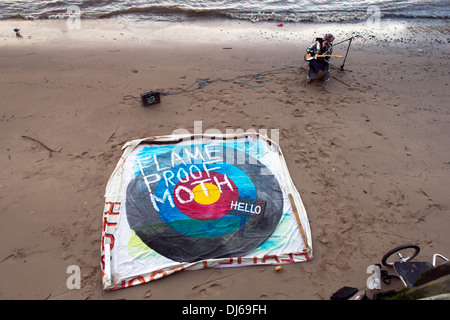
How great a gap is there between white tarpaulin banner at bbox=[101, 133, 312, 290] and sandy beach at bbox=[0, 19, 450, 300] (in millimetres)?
204

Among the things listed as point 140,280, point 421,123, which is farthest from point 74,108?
point 421,123

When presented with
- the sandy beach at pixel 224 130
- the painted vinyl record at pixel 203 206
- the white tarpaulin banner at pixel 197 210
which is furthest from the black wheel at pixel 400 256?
the painted vinyl record at pixel 203 206

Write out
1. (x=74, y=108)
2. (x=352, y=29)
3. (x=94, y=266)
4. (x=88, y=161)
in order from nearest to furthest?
(x=94, y=266) → (x=88, y=161) → (x=74, y=108) → (x=352, y=29)

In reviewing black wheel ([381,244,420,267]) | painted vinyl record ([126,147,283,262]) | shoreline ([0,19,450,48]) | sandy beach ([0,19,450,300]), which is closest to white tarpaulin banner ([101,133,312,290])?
painted vinyl record ([126,147,283,262])

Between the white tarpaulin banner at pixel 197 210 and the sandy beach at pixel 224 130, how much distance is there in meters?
0.20

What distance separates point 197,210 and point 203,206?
0.42 feet

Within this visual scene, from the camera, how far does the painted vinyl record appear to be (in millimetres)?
4207

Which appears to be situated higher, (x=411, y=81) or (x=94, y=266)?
(x=411, y=81)

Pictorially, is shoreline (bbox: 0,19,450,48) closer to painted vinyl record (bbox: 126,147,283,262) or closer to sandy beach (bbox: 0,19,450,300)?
sandy beach (bbox: 0,19,450,300)

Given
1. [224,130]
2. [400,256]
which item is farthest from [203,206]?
[400,256]

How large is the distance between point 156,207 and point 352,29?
11898 millimetres

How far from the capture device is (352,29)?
12.0 m

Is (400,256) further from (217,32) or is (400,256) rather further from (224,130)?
(217,32)
